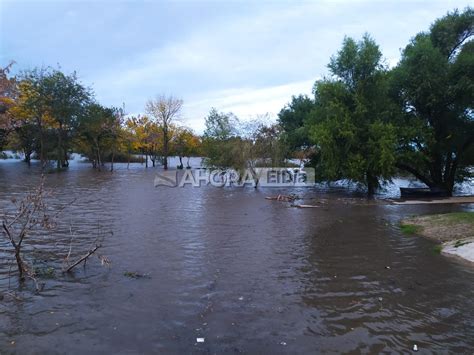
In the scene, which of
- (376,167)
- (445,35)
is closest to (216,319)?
(376,167)

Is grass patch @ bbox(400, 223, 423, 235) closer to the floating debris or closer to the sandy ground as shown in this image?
the sandy ground

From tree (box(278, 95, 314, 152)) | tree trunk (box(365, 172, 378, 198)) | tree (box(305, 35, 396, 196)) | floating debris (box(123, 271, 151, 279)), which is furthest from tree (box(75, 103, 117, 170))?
floating debris (box(123, 271, 151, 279))

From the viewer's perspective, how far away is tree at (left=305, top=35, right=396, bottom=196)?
18859mm

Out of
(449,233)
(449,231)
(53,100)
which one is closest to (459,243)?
(449,233)

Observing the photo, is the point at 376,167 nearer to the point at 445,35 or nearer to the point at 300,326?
the point at 445,35

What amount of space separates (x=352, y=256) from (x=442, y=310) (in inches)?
114

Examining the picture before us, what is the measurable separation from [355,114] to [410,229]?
938cm

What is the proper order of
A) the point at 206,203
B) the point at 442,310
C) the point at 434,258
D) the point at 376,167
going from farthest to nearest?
1. the point at 376,167
2. the point at 206,203
3. the point at 434,258
4. the point at 442,310

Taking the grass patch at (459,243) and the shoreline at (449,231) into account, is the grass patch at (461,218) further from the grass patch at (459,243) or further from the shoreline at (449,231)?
the grass patch at (459,243)

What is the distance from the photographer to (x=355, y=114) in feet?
62.8

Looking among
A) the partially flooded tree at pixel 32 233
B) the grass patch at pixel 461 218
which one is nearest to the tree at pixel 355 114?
the grass patch at pixel 461 218

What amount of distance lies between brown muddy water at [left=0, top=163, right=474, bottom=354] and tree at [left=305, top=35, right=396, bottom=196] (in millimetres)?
8663

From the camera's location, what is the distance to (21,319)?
16.0 ft

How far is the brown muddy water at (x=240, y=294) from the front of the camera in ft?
14.8
